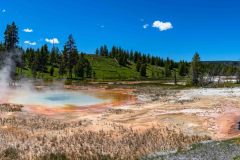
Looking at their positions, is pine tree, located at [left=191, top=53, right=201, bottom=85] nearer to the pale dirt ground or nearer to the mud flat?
the pale dirt ground

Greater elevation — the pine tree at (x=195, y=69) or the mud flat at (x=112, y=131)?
the pine tree at (x=195, y=69)

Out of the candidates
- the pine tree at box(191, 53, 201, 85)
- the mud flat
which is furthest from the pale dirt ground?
the pine tree at box(191, 53, 201, 85)

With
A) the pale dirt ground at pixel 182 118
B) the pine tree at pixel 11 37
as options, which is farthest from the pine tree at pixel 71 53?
the pale dirt ground at pixel 182 118

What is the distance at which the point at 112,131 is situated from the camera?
1307 inches

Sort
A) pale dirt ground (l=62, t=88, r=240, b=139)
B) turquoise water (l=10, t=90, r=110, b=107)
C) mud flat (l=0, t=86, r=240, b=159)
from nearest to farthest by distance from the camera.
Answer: mud flat (l=0, t=86, r=240, b=159), pale dirt ground (l=62, t=88, r=240, b=139), turquoise water (l=10, t=90, r=110, b=107)

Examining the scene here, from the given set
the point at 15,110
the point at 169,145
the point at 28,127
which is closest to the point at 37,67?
the point at 15,110

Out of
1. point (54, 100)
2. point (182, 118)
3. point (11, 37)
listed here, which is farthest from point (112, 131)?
point (11, 37)

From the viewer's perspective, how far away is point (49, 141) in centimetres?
2883

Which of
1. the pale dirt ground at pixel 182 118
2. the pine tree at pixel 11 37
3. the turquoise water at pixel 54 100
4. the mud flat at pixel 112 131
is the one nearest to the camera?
the mud flat at pixel 112 131

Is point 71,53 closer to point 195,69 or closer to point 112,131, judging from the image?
point 195,69

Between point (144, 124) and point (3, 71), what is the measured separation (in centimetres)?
8204

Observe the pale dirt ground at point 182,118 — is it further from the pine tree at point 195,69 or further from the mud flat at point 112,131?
the pine tree at point 195,69

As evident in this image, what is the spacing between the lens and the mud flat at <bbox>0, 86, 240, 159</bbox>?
25797 millimetres

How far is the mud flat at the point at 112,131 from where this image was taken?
25.8m
